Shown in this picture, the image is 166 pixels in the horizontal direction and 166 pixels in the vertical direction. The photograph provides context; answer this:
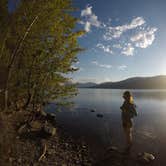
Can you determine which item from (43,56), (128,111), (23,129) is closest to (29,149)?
(23,129)

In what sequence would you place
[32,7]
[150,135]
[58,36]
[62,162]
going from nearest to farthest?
[32,7]
[62,162]
[58,36]
[150,135]

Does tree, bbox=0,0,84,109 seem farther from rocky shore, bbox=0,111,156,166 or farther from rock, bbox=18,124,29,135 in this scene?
rock, bbox=18,124,29,135

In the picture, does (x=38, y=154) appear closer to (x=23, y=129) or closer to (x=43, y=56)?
(x=23, y=129)

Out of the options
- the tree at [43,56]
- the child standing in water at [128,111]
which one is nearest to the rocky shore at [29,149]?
the tree at [43,56]

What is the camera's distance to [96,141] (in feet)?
48.2

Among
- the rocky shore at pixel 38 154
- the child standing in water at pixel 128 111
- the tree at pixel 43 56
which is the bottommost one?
the rocky shore at pixel 38 154

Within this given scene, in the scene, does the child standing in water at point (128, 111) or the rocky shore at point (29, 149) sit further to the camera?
the child standing in water at point (128, 111)

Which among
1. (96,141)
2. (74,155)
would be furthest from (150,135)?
(74,155)

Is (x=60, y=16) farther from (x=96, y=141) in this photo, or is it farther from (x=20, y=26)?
(x=96, y=141)

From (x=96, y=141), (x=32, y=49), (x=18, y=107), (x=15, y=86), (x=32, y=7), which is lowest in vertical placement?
(x=96, y=141)

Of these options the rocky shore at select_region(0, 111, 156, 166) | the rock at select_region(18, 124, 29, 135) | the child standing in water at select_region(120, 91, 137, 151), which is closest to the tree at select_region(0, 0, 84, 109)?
the rocky shore at select_region(0, 111, 156, 166)

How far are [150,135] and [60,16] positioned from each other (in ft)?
55.1

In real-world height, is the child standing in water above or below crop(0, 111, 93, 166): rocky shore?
above

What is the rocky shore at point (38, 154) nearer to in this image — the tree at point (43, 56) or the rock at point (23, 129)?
the rock at point (23, 129)
